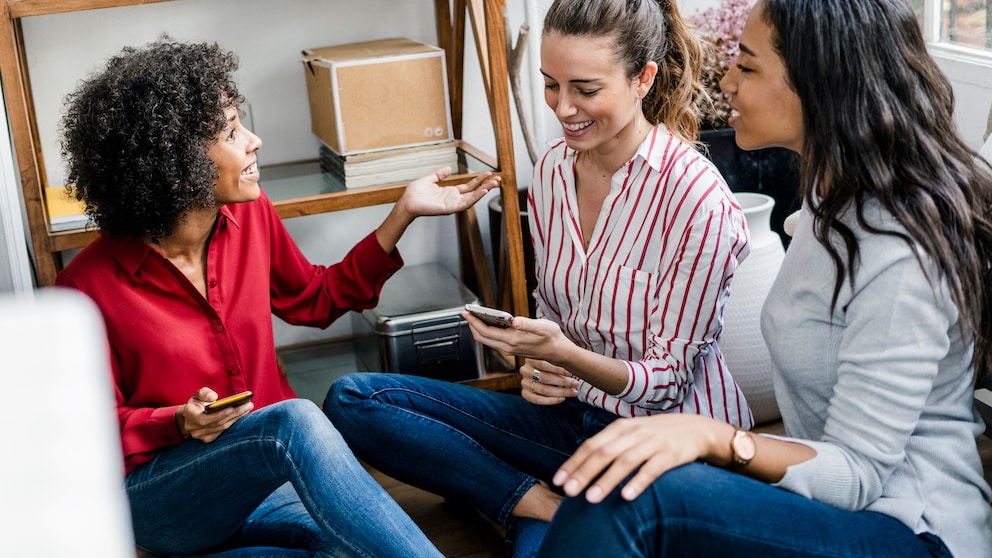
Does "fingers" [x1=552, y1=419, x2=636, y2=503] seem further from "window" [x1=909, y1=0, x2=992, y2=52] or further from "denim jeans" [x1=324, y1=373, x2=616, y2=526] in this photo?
"window" [x1=909, y1=0, x2=992, y2=52]

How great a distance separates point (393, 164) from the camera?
2.10 meters

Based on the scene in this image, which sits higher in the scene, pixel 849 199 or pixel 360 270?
pixel 849 199

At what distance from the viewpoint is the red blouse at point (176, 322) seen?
1.56 m

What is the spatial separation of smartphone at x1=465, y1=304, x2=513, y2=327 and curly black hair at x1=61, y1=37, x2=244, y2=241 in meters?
0.44

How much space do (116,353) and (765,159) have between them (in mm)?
1547

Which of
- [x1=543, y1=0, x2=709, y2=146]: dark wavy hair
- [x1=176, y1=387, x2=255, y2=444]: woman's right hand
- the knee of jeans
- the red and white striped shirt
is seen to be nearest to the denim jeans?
the knee of jeans

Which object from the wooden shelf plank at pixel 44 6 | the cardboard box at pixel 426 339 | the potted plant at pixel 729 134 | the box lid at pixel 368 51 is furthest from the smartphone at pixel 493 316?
the potted plant at pixel 729 134

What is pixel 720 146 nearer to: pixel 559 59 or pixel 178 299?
pixel 559 59

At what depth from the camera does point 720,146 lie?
2445 millimetres

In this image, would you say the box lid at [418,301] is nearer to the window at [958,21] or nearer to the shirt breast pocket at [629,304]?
the shirt breast pocket at [629,304]

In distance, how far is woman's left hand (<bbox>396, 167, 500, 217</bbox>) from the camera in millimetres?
1903

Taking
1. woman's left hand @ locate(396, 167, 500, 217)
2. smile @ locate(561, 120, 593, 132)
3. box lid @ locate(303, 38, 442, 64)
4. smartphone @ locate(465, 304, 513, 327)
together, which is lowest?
smartphone @ locate(465, 304, 513, 327)

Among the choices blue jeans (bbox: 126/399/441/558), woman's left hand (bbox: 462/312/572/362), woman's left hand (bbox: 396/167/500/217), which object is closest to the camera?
blue jeans (bbox: 126/399/441/558)

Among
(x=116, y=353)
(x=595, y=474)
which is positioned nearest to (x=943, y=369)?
(x=595, y=474)
